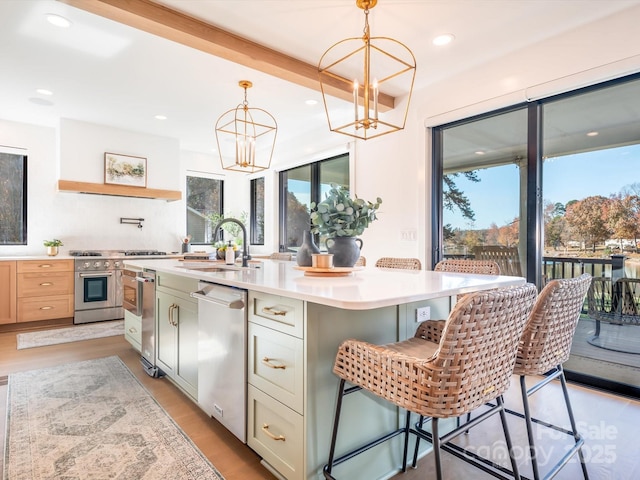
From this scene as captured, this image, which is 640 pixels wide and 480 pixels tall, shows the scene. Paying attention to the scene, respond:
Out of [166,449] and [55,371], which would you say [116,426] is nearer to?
[166,449]

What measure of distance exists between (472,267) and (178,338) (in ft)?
6.50

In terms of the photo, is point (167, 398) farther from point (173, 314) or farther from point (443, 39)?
point (443, 39)

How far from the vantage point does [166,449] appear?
181cm

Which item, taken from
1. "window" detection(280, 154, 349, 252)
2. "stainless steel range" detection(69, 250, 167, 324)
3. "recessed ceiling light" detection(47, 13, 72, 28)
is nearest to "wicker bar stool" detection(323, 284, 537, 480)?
"recessed ceiling light" detection(47, 13, 72, 28)

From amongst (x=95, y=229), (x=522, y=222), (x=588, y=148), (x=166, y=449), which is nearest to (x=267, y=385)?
(x=166, y=449)

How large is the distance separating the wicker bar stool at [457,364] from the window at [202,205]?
18.5 feet

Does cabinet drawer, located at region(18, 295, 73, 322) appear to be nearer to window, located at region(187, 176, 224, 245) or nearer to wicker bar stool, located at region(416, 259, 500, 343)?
window, located at region(187, 176, 224, 245)

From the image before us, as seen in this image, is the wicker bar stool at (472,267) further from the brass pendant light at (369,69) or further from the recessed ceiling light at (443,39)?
the recessed ceiling light at (443,39)

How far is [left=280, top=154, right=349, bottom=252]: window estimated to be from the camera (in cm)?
515

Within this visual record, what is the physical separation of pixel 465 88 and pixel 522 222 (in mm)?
1325

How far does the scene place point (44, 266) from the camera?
436 centimetres

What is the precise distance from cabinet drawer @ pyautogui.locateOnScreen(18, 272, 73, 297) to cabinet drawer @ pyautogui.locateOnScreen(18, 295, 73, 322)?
0.06 metres

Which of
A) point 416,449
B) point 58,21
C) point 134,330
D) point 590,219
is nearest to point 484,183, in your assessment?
point 590,219

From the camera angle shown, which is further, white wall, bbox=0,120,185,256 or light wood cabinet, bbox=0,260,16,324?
white wall, bbox=0,120,185,256
